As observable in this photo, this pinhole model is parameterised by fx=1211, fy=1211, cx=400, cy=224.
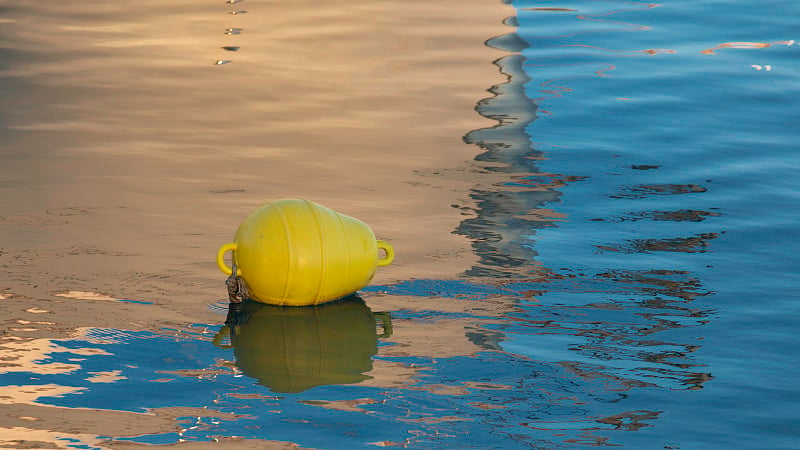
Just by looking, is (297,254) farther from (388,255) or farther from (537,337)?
(537,337)

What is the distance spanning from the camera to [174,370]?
5.45m

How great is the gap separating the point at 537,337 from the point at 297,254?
1249 millimetres

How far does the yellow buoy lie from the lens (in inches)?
237

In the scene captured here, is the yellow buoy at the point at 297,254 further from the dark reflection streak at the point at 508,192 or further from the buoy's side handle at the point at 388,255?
the dark reflection streak at the point at 508,192

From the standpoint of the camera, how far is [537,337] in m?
5.86

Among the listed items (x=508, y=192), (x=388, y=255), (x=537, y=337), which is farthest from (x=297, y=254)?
(x=508, y=192)

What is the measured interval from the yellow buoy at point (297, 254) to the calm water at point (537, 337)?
14 cm

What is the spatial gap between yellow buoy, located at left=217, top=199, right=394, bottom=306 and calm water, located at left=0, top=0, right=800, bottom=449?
0.46ft

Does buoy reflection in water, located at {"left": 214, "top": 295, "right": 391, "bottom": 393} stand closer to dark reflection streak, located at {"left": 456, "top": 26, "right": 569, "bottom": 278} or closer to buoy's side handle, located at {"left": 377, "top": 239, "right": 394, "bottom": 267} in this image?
buoy's side handle, located at {"left": 377, "top": 239, "right": 394, "bottom": 267}

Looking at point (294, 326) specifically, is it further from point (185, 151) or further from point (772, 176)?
point (772, 176)

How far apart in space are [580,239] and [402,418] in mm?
2564

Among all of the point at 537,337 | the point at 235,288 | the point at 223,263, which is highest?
the point at 223,263

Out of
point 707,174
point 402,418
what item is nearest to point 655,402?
point 402,418

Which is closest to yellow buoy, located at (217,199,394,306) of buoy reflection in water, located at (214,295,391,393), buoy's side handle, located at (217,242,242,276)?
buoy's side handle, located at (217,242,242,276)
